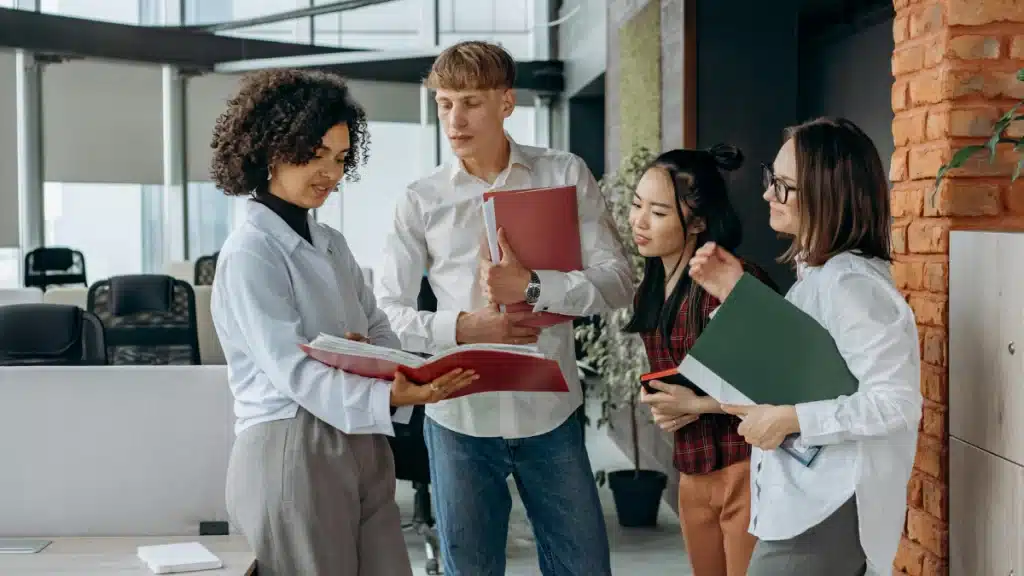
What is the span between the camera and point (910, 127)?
2598 mm

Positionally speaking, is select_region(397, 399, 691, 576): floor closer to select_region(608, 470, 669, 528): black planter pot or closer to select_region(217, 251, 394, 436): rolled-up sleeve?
select_region(608, 470, 669, 528): black planter pot

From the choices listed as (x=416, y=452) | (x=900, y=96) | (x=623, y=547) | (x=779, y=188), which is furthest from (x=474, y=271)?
(x=623, y=547)

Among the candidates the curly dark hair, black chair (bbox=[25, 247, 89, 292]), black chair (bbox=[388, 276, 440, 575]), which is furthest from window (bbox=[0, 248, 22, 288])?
the curly dark hair

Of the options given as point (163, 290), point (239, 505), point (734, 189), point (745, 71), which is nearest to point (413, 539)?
point (163, 290)

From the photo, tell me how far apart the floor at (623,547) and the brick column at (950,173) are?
2.23m

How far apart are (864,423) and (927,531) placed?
2.74 ft

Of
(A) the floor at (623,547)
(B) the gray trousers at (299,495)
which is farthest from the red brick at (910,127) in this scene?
(A) the floor at (623,547)

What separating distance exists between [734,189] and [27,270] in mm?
6269

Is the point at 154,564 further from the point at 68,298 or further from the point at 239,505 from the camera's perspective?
the point at 68,298

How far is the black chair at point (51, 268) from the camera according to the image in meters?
9.18

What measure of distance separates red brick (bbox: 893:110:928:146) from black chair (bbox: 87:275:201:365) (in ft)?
11.7

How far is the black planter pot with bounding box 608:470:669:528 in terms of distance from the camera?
5.36 meters

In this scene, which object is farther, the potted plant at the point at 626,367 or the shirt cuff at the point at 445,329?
the potted plant at the point at 626,367

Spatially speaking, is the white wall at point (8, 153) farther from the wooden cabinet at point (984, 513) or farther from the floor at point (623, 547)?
the wooden cabinet at point (984, 513)
